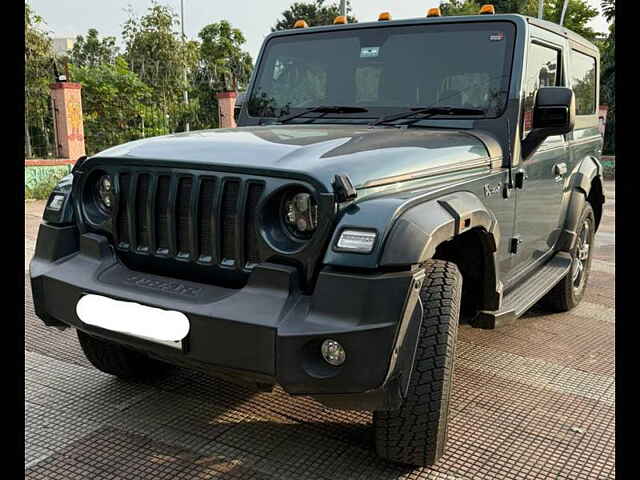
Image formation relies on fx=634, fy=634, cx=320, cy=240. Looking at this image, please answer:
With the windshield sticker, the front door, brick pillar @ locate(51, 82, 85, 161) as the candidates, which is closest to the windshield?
the windshield sticker

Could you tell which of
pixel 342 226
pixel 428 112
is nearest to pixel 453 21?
pixel 428 112

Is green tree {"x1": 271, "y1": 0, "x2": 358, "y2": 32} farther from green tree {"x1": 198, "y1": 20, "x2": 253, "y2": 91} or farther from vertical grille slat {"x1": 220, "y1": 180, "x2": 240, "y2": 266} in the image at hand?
vertical grille slat {"x1": 220, "y1": 180, "x2": 240, "y2": 266}

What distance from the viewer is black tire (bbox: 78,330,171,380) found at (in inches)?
133

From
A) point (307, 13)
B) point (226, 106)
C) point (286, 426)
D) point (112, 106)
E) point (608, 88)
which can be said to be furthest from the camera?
point (307, 13)

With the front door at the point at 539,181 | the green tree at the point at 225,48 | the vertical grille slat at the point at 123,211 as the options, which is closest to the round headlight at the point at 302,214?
the vertical grille slat at the point at 123,211

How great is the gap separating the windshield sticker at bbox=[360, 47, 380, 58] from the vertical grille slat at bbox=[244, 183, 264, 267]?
172 centimetres

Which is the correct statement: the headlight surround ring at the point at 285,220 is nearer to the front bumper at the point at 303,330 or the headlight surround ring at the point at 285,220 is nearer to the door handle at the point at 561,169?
the front bumper at the point at 303,330

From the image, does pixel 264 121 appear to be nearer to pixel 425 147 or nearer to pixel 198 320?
pixel 425 147

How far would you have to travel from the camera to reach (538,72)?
3814mm

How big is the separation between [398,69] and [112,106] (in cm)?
1180

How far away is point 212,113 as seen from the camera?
18875 mm

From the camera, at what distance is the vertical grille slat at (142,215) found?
2742 millimetres

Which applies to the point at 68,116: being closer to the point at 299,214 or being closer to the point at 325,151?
the point at 325,151

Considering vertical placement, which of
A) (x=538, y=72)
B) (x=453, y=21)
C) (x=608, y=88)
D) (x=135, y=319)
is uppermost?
(x=608, y=88)
